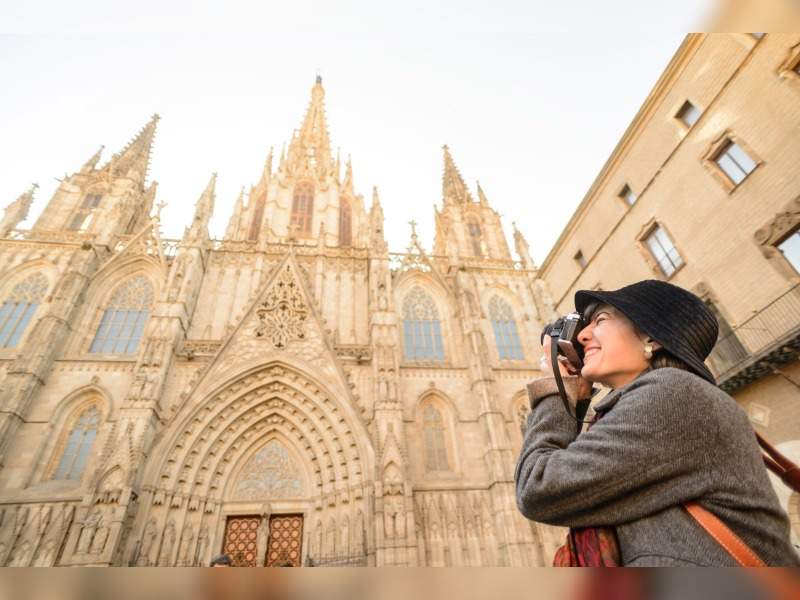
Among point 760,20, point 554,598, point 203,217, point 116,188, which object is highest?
point 116,188

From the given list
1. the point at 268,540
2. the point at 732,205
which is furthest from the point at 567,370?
the point at 268,540

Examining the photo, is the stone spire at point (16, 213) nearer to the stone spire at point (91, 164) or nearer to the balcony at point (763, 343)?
the stone spire at point (91, 164)

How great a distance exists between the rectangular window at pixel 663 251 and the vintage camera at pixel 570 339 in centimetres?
1121

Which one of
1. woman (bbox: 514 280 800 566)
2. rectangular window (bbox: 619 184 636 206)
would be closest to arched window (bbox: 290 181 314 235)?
rectangular window (bbox: 619 184 636 206)

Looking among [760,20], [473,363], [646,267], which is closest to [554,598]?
[760,20]

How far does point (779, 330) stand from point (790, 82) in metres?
5.34

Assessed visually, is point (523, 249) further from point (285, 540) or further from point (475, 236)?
point (285, 540)

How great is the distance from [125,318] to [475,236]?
19.2m

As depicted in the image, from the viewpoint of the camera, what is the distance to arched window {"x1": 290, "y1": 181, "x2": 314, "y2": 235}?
23.8m

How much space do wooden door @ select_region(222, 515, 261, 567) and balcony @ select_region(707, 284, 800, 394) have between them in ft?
45.6

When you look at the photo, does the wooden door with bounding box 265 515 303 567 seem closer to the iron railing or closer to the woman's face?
the iron railing

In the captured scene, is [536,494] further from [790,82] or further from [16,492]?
[16,492]

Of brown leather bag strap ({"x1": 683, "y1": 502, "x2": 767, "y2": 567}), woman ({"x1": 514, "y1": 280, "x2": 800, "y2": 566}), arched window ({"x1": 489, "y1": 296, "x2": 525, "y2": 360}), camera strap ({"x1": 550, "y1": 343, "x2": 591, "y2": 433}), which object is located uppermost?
arched window ({"x1": 489, "y1": 296, "x2": 525, "y2": 360})

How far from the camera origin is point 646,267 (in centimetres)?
1187
